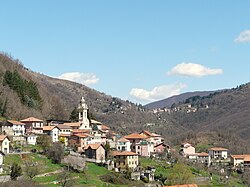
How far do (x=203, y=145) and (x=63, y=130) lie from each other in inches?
1978

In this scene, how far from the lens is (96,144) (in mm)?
62438

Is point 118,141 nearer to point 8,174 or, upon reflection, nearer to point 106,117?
point 8,174

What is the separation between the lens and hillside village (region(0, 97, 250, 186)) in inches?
2347

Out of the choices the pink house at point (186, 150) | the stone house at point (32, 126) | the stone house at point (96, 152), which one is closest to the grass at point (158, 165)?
the stone house at point (96, 152)

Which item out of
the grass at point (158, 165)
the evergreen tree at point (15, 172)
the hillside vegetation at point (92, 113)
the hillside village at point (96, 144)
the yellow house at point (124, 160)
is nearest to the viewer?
the evergreen tree at point (15, 172)

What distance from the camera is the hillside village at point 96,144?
59.6m

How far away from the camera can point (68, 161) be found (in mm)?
54969

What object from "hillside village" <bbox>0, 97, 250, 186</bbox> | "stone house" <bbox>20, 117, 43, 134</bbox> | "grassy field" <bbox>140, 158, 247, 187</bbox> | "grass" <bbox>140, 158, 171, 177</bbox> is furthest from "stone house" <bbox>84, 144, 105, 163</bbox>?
"stone house" <bbox>20, 117, 43, 134</bbox>

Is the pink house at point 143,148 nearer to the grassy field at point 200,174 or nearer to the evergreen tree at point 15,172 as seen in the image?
the grassy field at point 200,174

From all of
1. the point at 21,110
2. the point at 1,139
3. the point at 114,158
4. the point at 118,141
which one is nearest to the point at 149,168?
the point at 114,158

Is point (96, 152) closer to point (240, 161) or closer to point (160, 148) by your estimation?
point (160, 148)

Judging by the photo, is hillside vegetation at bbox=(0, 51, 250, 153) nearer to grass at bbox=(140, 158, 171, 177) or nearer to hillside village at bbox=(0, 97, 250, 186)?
hillside village at bbox=(0, 97, 250, 186)

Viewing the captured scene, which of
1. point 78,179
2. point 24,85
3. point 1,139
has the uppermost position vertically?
point 24,85

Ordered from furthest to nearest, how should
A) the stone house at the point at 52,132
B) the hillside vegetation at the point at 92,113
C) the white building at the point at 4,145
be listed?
the hillside vegetation at the point at 92,113, the stone house at the point at 52,132, the white building at the point at 4,145
